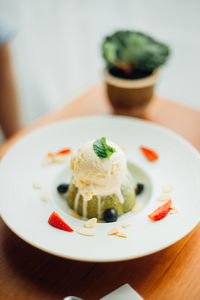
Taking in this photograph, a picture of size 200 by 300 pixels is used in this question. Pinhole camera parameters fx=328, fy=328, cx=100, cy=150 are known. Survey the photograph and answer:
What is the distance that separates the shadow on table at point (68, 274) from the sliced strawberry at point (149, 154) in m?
0.42

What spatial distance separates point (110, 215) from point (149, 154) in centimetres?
37

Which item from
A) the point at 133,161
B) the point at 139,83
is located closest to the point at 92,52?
the point at 139,83

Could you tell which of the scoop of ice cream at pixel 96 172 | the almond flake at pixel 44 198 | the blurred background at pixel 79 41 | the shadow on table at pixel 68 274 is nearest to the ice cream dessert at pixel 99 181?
the scoop of ice cream at pixel 96 172

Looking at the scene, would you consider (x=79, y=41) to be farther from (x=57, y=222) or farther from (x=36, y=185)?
(x=57, y=222)

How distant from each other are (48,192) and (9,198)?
15 centimetres

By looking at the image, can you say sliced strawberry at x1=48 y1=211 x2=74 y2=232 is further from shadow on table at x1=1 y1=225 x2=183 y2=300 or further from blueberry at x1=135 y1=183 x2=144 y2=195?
blueberry at x1=135 y1=183 x2=144 y2=195

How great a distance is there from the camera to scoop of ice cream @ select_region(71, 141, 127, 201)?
1.14 meters

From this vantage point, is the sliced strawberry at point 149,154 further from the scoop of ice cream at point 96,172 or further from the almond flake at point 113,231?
the almond flake at point 113,231

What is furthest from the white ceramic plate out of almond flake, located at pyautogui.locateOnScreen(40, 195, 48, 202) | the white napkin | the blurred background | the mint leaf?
the blurred background

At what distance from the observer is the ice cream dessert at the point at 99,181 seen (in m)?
1.14

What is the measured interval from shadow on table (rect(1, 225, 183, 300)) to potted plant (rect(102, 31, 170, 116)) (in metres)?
0.90

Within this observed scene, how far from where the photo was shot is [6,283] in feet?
3.25

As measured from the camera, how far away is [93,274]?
3.32ft

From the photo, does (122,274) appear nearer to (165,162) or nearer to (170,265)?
(170,265)
